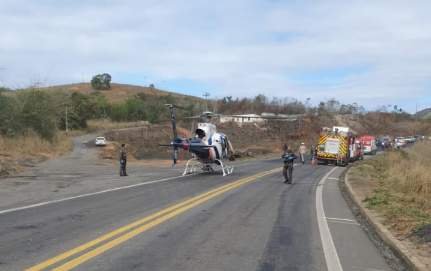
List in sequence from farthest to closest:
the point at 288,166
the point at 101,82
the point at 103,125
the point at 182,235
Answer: the point at 101,82
the point at 103,125
the point at 288,166
the point at 182,235

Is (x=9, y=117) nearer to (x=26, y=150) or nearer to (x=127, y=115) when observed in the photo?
(x=26, y=150)

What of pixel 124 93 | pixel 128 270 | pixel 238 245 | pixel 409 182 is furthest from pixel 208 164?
pixel 124 93

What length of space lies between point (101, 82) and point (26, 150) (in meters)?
124

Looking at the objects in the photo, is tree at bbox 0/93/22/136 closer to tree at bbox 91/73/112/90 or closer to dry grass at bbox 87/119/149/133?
dry grass at bbox 87/119/149/133

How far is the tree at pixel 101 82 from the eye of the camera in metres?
165

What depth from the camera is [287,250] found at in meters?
9.17

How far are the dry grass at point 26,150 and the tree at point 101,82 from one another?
363 ft

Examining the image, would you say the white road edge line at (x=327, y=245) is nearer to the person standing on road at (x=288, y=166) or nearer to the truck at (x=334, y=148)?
the person standing on road at (x=288, y=166)

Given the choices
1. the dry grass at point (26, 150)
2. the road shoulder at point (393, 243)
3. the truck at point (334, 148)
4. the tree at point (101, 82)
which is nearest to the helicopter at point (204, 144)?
the dry grass at point (26, 150)

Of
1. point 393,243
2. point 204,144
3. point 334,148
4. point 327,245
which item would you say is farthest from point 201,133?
point 334,148

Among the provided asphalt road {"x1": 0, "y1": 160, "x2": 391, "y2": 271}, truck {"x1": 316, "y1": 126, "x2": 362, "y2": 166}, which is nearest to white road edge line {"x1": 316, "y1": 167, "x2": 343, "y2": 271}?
asphalt road {"x1": 0, "y1": 160, "x2": 391, "y2": 271}

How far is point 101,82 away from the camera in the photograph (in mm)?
165500

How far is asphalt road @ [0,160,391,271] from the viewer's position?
26.0ft

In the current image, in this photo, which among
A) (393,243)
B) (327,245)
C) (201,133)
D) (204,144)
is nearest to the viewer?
(393,243)
